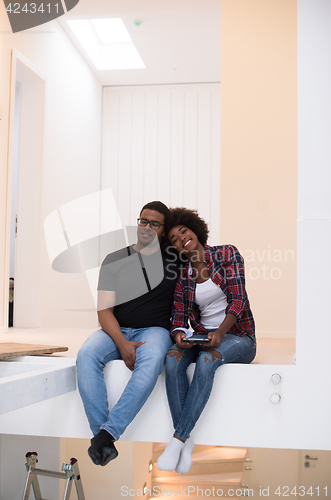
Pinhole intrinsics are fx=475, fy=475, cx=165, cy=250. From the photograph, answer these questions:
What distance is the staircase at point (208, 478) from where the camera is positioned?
5047mm

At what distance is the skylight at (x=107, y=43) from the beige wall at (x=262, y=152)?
1.58 meters

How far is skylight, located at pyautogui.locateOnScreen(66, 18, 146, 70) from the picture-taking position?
4.65m

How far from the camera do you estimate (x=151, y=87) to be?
18.1ft

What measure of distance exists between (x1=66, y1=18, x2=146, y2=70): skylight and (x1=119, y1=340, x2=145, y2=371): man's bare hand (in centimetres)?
362

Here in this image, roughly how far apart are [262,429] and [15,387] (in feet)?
3.31

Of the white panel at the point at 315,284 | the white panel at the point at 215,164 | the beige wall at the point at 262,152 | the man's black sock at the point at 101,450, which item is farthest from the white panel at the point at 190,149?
the man's black sock at the point at 101,450

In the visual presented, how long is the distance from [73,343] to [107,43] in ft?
11.7

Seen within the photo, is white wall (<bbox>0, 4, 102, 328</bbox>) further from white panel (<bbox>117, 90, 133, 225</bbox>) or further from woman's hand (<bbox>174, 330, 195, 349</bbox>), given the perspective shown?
woman's hand (<bbox>174, 330, 195, 349</bbox>)

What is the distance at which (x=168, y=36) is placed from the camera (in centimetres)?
457

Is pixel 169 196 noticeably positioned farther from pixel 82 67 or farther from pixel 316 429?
pixel 316 429

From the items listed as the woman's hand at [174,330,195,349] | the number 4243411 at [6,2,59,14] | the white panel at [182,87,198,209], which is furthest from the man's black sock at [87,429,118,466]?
the white panel at [182,87,198,209]

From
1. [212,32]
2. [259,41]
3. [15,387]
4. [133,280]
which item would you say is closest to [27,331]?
[133,280]

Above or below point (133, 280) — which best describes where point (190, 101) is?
above

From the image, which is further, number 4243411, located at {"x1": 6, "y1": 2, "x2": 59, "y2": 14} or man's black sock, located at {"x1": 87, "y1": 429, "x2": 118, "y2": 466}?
number 4243411, located at {"x1": 6, "y1": 2, "x2": 59, "y2": 14}
